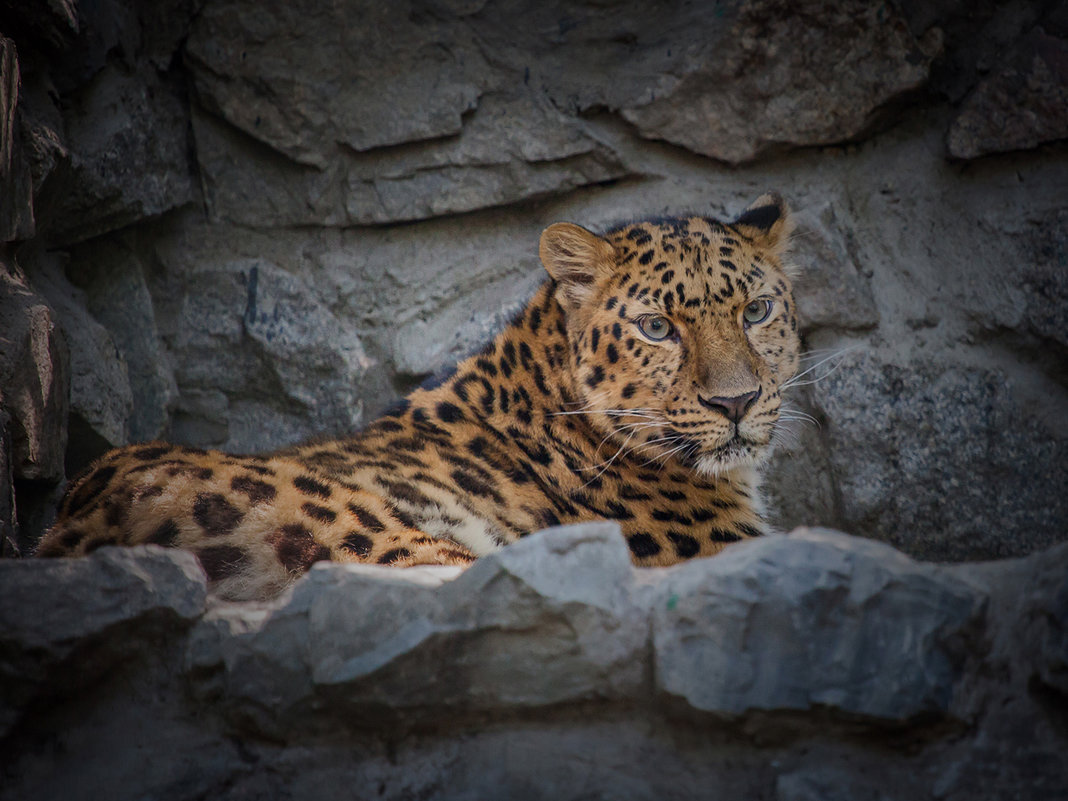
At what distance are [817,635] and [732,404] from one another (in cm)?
178

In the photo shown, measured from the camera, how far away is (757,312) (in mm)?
4207

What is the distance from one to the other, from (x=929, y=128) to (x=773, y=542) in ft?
9.97

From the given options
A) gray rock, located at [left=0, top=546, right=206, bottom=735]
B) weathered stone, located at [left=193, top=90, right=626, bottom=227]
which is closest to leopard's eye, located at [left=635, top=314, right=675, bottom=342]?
weathered stone, located at [left=193, top=90, right=626, bottom=227]

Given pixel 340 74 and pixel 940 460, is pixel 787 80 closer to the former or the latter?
pixel 940 460

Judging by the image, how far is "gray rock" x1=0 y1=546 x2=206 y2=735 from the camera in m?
2.28

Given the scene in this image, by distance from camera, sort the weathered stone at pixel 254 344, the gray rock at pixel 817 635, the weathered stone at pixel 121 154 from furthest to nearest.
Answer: the weathered stone at pixel 254 344
the weathered stone at pixel 121 154
the gray rock at pixel 817 635

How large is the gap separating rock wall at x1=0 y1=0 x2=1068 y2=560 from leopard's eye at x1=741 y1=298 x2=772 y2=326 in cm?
68

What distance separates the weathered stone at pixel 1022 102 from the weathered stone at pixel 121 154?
3674 millimetres

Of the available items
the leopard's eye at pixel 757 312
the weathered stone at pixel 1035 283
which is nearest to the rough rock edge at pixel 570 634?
the leopard's eye at pixel 757 312

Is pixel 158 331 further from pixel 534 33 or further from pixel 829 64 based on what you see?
pixel 829 64

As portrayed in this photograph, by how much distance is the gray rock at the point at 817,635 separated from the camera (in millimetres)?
2129

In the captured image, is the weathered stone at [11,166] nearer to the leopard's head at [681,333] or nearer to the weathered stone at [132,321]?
the weathered stone at [132,321]

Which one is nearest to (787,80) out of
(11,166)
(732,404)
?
(732,404)

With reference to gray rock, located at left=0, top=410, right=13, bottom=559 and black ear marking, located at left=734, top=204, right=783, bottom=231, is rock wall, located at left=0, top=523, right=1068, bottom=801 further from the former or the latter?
black ear marking, located at left=734, top=204, right=783, bottom=231
